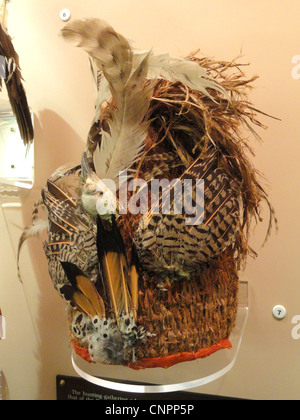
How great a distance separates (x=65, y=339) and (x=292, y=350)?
477 millimetres

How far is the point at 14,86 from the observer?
0.77 metres

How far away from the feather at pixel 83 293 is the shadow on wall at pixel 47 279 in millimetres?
409

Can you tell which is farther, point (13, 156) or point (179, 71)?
point (13, 156)

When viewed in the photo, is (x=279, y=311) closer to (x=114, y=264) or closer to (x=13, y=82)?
(x=114, y=264)

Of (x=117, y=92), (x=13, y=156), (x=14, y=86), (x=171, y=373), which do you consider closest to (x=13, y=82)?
(x=14, y=86)

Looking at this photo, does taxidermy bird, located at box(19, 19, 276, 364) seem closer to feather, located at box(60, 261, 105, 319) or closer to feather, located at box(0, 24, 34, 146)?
feather, located at box(60, 261, 105, 319)

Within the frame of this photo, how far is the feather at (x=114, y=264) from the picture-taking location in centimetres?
51

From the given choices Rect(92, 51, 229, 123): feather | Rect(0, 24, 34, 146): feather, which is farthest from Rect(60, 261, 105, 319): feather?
Rect(0, 24, 34, 146): feather

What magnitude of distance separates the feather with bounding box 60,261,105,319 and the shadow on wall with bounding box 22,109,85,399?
0.41 meters

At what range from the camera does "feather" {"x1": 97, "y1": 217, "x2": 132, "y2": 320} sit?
514 millimetres

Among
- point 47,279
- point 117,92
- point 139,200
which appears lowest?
point 47,279

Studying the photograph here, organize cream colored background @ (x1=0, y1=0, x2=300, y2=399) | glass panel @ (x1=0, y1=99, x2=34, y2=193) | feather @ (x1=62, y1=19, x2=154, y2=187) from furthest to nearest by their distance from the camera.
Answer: glass panel @ (x1=0, y1=99, x2=34, y2=193) → cream colored background @ (x1=0, y1=0, x2=300, y2=399) → feather @ (x1=62, y1=19, x2=154, y2=187)

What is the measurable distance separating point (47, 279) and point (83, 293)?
427mm
